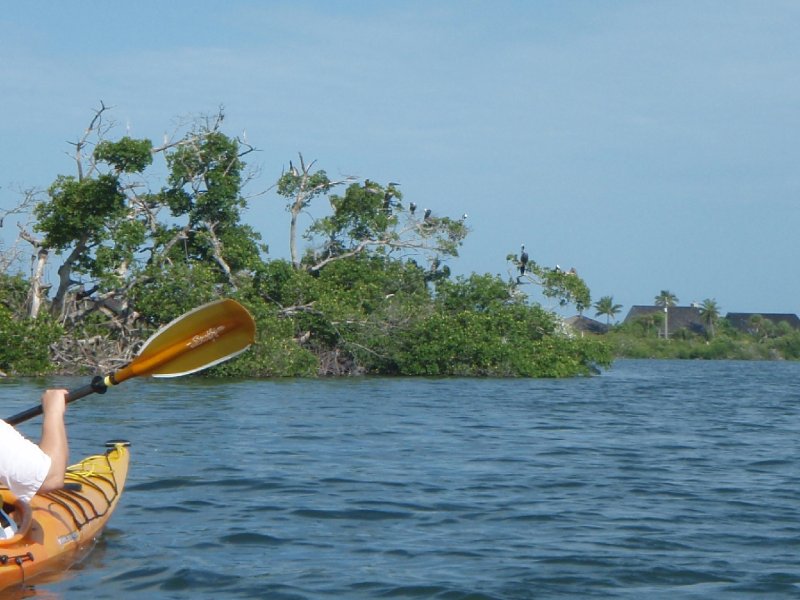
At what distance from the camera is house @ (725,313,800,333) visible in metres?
86.6

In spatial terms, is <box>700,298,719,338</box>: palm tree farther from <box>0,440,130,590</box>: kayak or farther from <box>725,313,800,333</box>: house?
<box>0,440,130,590</box>: kayak

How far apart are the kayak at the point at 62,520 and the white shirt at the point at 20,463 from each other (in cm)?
45

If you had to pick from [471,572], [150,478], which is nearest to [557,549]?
[471,572]

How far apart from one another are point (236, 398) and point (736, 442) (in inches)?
310

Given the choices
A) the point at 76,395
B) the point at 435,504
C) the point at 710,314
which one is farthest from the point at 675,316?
the point at 76,395

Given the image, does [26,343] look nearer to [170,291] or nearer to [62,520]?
[170,291]

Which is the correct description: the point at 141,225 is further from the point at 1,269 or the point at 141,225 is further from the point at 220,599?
the point at 220,599

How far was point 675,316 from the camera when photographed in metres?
89.1

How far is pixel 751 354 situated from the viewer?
219 ft

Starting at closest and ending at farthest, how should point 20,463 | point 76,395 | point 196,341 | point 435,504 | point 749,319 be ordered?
1. point 20,463
2. point 76,395
3. point 196,341
4. point 435,504
5. point 749,319

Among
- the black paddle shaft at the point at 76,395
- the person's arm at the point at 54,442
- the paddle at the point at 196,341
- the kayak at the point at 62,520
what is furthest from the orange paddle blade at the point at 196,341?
the person's arm at the point at 54,442

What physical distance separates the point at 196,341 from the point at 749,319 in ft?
278

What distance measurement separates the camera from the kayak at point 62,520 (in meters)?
5.57

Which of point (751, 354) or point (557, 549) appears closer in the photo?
point (557, 549)
